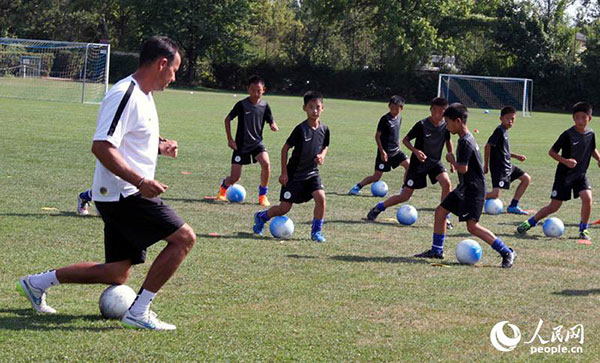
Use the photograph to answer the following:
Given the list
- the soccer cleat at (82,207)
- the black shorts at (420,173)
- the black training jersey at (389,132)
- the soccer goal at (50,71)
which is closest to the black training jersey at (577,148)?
the black shorts at (420,173)

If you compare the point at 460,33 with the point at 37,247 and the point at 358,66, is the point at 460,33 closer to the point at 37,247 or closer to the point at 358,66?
the point at 358,66

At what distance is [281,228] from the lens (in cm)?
967

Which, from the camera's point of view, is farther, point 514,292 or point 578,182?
point 578,182

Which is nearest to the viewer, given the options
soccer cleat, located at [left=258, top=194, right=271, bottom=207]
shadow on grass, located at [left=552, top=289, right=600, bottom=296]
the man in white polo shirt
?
the man in white polo shirt

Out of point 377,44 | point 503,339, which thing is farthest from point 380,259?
point 377,44

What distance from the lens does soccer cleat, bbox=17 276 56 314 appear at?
19.5 ft

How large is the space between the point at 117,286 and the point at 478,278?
367cm

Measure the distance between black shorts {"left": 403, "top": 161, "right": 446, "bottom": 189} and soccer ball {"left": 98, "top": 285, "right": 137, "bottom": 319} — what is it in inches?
250

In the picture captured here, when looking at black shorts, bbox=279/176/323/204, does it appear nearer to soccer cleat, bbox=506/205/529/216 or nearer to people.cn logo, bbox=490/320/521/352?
people.cn logo, bbox=490/320/521/352

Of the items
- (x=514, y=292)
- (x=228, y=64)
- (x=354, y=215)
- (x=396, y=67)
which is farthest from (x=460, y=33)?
(x=514, y=292)

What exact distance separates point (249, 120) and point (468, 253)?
5235 mm

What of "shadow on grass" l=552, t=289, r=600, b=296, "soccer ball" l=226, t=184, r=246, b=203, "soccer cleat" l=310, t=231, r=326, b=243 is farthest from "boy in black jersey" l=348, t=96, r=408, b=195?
"shadow on grass" l=552, t=289, r=600, b=296

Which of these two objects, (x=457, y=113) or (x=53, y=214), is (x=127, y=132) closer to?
(x=457, y=113)

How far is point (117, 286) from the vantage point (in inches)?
235
